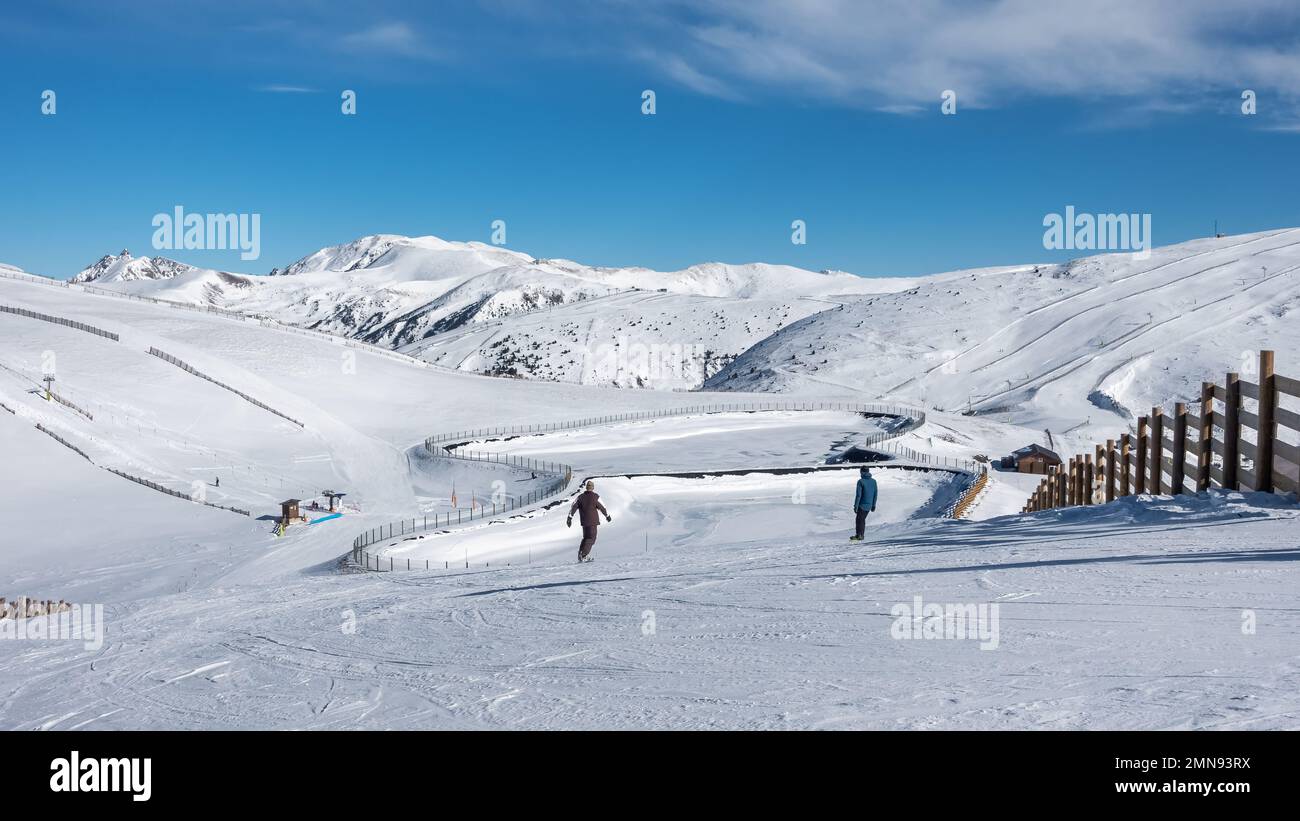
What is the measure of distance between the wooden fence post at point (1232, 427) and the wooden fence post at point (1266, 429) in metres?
0.44

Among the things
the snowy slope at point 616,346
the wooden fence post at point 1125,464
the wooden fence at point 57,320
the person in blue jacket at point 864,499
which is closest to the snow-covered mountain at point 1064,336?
the snowy slope at point 616,346

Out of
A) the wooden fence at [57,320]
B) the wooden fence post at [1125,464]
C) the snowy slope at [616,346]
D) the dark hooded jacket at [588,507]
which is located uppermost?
the snowy slope at [616,346]

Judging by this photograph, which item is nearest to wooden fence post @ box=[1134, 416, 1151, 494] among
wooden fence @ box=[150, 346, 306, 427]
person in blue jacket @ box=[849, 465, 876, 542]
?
person in blue jacket @ box=[849, 465, 876, 542]

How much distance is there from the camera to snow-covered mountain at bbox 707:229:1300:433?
99438 millimetres

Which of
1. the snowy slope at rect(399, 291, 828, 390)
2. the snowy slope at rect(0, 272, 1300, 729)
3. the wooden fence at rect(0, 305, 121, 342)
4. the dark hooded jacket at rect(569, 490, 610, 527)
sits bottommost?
the snowy slope at rect(0, 272, 1300, 729)

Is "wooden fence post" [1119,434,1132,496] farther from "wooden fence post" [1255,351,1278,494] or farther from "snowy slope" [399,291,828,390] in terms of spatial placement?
"snowy slope" [399,291,828,390]

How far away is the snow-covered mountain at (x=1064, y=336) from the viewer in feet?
326

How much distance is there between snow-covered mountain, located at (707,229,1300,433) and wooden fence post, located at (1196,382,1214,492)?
7682 cm

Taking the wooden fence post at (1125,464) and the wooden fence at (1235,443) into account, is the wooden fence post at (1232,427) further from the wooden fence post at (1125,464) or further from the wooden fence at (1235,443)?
the wooden fence post at (1125,464)

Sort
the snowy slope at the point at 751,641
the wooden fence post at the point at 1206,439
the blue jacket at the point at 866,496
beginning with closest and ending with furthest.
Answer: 1. the snowy slope at the point at 751,641
2. the wooden fence post at the point at 1206,439
3. the blue jacket at the point at 866,496
